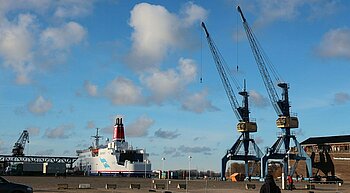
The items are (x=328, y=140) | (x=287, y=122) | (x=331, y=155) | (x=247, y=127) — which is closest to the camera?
(x=287, y=122)

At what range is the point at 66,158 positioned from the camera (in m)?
199

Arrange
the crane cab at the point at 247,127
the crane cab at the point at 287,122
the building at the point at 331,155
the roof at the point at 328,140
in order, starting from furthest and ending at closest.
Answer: the roof at the point at 328,140
the crane cab at the point at 247,127
the building at the point at 331,155
the crane cab at the point at 287,122

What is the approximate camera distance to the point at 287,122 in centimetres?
10912

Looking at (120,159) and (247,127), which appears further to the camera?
(120,159)

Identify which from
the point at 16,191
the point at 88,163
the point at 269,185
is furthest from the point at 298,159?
the point at 269,185

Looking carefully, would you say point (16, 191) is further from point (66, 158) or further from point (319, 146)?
point (66, 158)

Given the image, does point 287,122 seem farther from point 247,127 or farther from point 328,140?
point 328,140

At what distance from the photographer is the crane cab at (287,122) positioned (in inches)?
4299

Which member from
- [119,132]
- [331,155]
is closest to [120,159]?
[119,132]

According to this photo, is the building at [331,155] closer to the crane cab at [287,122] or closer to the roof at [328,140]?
the roof at [328,140]

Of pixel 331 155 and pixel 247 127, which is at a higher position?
pixel 247 127

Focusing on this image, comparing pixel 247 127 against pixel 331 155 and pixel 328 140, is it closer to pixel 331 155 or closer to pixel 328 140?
pixel 331 155

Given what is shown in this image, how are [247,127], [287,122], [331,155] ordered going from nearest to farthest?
[287,122]
[331,155]
[247,127]

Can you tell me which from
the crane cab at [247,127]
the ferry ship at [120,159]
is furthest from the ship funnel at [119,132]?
the crane cab at [247,127]
